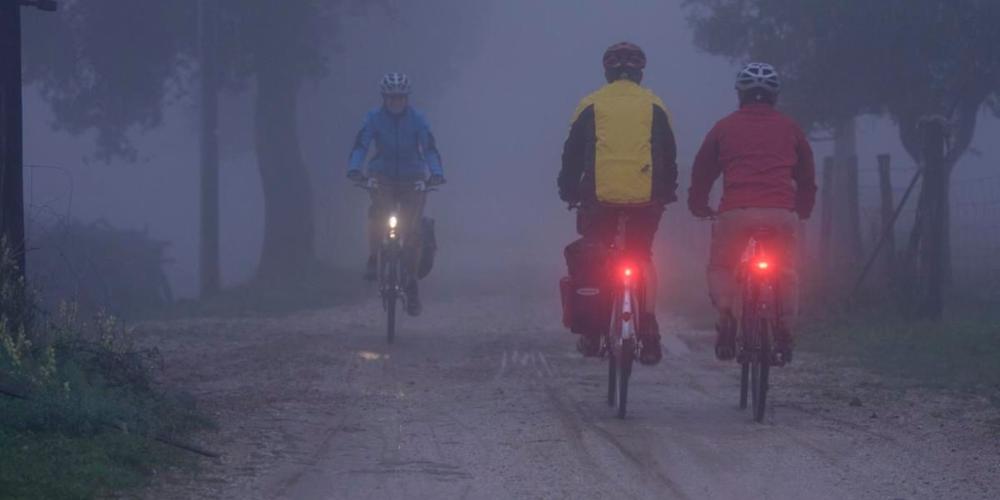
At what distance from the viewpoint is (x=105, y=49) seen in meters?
24.4

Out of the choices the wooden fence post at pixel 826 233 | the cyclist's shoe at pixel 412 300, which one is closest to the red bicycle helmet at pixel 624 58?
the cyclist's shoe at pixel 412 300

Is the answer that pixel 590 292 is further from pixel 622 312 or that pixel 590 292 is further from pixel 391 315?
pixel 391 315

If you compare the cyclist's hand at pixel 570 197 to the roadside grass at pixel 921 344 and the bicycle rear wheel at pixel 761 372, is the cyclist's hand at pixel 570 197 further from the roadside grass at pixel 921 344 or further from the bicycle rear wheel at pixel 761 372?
the roadside grass at pixel 921 344

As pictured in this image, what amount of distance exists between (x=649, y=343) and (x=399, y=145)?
543cm

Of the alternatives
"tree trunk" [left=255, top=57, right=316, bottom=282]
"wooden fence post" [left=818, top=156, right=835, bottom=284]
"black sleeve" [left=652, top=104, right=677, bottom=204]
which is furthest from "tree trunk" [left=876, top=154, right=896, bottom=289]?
"tree trunk" [left=255, top=57, right=316, bottom=282]

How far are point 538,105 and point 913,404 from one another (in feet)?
192

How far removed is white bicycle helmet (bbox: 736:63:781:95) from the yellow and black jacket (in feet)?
1.62

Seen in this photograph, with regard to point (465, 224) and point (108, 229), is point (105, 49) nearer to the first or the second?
point (108, 229)

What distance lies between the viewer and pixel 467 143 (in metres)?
68.1

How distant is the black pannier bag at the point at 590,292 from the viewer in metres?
8.76

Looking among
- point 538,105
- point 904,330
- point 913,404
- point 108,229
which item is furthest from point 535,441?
point 538,105

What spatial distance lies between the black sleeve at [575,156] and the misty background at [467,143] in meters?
3.60

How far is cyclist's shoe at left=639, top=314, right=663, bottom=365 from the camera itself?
8.68 meters

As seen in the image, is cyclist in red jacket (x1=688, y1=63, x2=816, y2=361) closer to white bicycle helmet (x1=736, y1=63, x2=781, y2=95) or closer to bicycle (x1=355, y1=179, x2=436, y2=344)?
white bicycle helmet (x1=736, y1=63, x2=781, y2=95)
